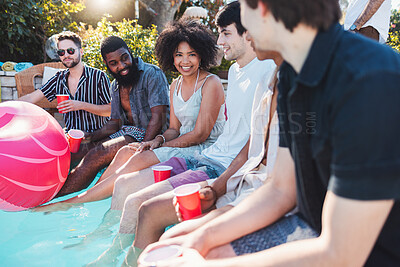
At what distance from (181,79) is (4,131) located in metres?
1.97

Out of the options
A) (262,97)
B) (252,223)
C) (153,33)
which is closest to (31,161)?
(262,97)

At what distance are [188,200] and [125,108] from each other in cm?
311

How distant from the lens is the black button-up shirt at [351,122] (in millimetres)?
1043

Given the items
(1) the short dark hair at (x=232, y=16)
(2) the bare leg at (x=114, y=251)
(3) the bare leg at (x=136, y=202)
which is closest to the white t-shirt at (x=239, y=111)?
(1) the short dark hair at (x=232, y=16)

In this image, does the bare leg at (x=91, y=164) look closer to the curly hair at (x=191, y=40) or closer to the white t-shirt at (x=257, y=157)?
the curly hair at (x=191, y=40)

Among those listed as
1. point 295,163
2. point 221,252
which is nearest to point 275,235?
point 221,252

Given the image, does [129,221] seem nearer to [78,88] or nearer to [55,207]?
[55,207]

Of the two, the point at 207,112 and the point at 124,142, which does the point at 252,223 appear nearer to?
the point at 207,112

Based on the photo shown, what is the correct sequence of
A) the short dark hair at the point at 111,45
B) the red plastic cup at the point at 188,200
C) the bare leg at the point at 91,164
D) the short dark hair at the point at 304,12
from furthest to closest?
the short dark hair at the point at 111,45 → the bare leg at the point at 91,164 → the red plastic cup at the point at 188,200 → the short dark hair at the point at 304,12

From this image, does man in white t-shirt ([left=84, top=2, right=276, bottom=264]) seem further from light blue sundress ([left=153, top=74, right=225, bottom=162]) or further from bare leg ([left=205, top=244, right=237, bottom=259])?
bare leg ([left=205, top=244, right=237, bottom=259])

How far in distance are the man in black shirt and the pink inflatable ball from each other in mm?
2361

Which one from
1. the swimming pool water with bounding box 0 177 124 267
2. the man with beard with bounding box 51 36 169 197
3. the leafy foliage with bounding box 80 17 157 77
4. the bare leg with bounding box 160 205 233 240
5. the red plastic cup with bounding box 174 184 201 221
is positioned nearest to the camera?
the bare leg with bounding box 160 205 233 240

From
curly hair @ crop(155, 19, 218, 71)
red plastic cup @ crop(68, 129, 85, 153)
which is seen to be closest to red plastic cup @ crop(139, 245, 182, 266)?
curly hair @ crop(155, 19, 218, 71)

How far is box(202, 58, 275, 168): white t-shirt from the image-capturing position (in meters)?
3.13
